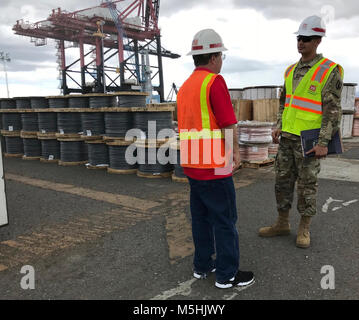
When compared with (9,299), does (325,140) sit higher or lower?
higher

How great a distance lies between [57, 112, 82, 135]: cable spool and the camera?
9852 mm

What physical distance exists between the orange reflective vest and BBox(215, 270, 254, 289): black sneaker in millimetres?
1132

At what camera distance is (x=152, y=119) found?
821cm

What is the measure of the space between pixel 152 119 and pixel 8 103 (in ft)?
23.6

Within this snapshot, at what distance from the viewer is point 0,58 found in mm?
48875

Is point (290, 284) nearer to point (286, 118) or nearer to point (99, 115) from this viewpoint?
point (286, 118)

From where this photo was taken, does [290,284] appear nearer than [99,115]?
Yes

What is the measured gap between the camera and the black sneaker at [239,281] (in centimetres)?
299

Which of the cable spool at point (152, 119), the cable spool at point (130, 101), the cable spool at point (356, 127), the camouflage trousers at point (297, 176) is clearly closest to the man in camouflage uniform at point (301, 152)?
the camouflage trousers at point (297, 176)

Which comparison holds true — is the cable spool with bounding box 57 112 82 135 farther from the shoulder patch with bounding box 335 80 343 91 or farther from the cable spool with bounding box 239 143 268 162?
the shoulder patch with bounding box 335 80 343 91

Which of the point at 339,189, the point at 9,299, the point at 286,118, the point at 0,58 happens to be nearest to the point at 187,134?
the point at 286,118

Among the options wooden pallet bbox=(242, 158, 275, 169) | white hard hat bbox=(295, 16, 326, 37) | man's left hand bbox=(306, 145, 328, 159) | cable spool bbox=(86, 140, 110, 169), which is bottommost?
wooden pallet bbox=(242, 158, 275, 169)

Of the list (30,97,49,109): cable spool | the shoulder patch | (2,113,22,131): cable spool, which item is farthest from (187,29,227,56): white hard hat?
(2,113,22,131): cable spool

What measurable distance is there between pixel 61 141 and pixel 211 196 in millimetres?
8192
